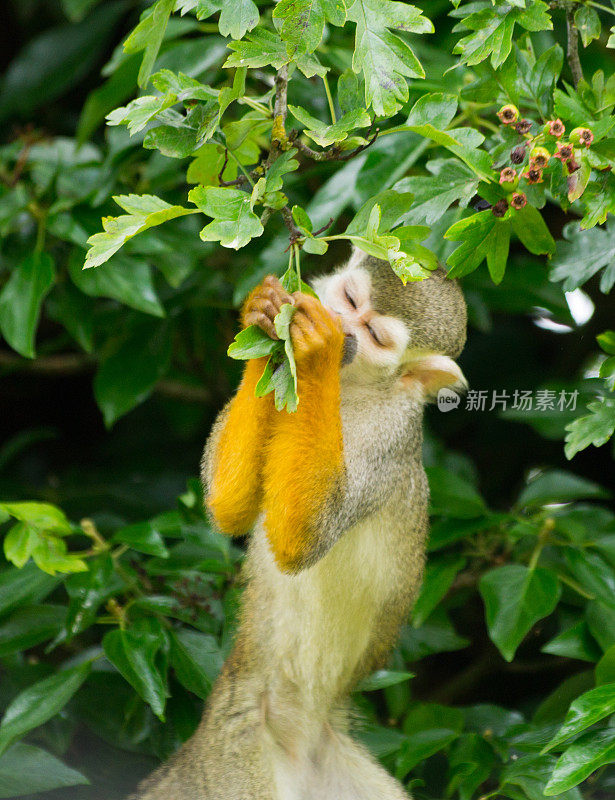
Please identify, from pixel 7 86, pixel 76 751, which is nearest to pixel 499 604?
pixel 76 751

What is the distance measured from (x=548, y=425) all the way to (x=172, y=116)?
5.11ft

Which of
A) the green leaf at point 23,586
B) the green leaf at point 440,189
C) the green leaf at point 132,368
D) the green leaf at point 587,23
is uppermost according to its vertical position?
the green leaf at point 587,23

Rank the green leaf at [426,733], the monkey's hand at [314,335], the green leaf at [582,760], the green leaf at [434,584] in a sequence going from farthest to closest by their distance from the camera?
the green leaf at [434,584]
the green leaf at [426,733]
the green leaf at [582,760]
the monkey's hand at [314,335]

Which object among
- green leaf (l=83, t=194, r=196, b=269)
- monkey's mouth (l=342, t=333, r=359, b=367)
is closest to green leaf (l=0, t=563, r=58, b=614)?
monkey's mouth (l=342, t=333, r=359, b=367)

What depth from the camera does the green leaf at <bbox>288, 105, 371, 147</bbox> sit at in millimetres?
1091

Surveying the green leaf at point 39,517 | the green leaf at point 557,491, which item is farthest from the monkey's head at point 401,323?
the green leaf at point 557,491

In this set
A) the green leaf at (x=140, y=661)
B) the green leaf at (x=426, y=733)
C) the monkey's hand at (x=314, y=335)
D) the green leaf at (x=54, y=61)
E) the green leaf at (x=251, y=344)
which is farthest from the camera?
the green leaf at (x=54, y=61)

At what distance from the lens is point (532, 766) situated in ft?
5.30

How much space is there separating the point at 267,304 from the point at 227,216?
7.8 inches

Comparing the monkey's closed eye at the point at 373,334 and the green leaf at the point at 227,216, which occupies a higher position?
the green leaf at the point at 227,216

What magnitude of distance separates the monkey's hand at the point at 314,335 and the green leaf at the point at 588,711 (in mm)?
680

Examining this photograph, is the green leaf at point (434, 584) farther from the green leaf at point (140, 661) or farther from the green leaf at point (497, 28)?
the green leaf at point (497, 28)

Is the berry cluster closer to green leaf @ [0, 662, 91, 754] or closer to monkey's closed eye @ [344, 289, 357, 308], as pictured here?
monkey's closed eye @ [344, 289, 357, 308]

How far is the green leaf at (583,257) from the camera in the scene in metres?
1.49
